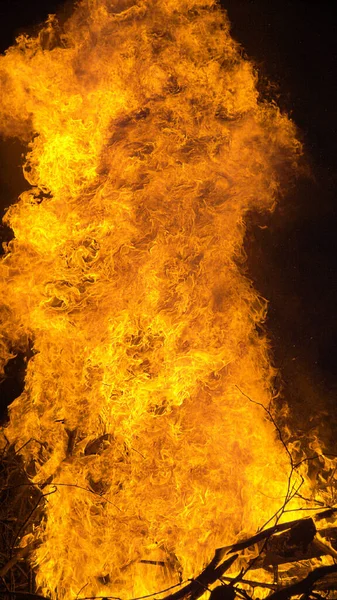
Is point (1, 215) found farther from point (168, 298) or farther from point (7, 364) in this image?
point (168, 298)

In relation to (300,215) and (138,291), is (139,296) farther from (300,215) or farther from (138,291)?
(300,215)

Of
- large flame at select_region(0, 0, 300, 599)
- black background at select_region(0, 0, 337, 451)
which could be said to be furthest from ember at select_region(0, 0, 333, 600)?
black background at select_region(0, 0, 337, 451)

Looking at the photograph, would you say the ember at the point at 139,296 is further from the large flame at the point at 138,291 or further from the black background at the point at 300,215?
the black background at the point at 300,215

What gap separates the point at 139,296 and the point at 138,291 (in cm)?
7

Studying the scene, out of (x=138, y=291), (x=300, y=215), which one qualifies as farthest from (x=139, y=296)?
(x=300, y=215)

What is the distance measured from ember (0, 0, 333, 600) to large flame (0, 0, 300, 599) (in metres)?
0.02

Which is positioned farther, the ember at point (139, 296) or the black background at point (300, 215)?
the black background at point (300, 215)

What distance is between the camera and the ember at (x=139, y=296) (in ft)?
16.4

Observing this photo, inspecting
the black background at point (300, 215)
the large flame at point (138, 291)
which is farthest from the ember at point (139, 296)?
the black background at point (300, 215)

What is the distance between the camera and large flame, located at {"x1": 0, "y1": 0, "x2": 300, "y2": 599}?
5012mm

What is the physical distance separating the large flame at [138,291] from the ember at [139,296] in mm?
20

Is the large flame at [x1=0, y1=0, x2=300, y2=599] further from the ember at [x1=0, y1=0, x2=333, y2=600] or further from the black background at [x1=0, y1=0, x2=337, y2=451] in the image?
the black background at [x1=0, y1=0, x2=337, y2=451]

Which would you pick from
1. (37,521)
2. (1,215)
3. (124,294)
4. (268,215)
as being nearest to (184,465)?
(37,521)

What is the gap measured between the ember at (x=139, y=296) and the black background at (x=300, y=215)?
1.71 ft
